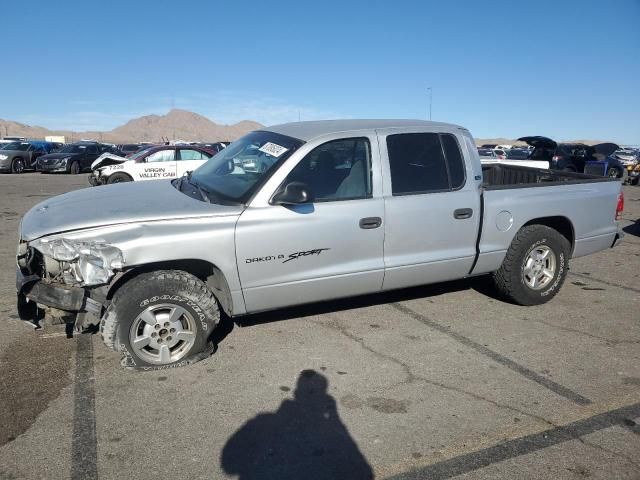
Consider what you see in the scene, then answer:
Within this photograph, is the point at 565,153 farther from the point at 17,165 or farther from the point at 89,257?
the point at 17,165

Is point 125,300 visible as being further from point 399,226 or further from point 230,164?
point 399,226

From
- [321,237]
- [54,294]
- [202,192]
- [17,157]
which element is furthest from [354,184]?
[17,157]

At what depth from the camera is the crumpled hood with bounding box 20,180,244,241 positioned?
3.70 m

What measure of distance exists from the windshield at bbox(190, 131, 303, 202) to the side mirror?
209 millimetres

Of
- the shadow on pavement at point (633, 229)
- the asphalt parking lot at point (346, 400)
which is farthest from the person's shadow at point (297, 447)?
the shadow on pavement at point (633, 229)

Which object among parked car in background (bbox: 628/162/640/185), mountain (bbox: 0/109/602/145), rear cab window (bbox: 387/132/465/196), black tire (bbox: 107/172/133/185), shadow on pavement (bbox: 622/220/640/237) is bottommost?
shadow on pavement (bbox: 622/220/640/237)

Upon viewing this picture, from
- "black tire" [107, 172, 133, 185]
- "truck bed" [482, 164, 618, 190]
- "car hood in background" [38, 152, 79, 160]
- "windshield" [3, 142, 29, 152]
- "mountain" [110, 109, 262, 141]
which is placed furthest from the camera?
"mountain" [110, 109, 262, 141]

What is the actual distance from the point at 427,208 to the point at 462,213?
1.25ft

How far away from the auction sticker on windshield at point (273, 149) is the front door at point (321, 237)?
23cm

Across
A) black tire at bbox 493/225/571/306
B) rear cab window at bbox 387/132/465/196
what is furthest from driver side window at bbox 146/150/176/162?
black tire at bbox 493/225/571/306

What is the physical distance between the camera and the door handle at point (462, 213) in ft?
15.5

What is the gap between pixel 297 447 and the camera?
119 inches

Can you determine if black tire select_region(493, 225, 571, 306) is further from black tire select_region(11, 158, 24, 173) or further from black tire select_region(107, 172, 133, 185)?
black tire select_region(11, 158, 24, 173)

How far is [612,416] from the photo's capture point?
11.2 feet
